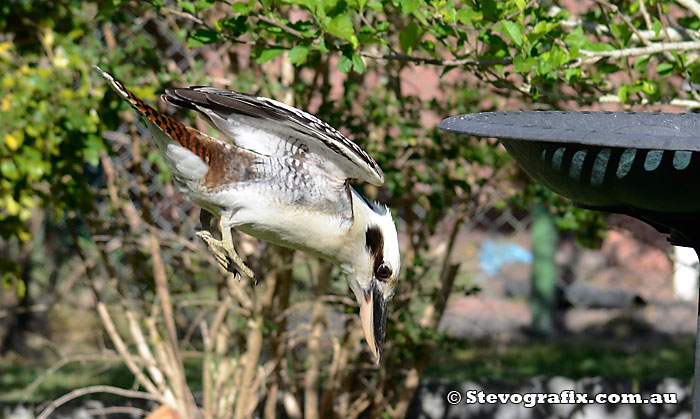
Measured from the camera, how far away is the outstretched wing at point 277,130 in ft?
6.20

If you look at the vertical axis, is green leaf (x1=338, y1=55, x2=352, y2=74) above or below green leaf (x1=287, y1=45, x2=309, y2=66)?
below

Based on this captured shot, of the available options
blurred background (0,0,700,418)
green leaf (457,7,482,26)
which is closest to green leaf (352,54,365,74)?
blurred background (0,0,700,418)

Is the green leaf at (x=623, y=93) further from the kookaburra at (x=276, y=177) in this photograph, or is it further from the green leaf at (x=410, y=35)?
the kookaburra at (x=276, y=177)

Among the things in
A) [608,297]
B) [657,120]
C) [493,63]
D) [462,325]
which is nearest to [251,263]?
[493,63]

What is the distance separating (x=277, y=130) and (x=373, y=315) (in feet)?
1.57

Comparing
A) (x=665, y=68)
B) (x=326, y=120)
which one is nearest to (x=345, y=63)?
(x=326, y=120)

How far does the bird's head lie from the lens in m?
2.04

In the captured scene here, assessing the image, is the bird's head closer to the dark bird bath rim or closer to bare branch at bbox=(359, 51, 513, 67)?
the dark bird bath rim

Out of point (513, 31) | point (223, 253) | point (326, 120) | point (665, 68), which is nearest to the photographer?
point (223, 253)

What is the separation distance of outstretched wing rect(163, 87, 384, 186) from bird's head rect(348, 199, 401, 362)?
0.11m

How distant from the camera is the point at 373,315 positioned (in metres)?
2.13

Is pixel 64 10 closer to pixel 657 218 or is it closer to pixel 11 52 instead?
pixel 11 52

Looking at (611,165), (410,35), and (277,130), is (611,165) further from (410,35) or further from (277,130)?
(410,35)

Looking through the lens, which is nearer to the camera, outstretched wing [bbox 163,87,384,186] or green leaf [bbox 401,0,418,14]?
outstretched wing [bbox 163,87,384,186]
